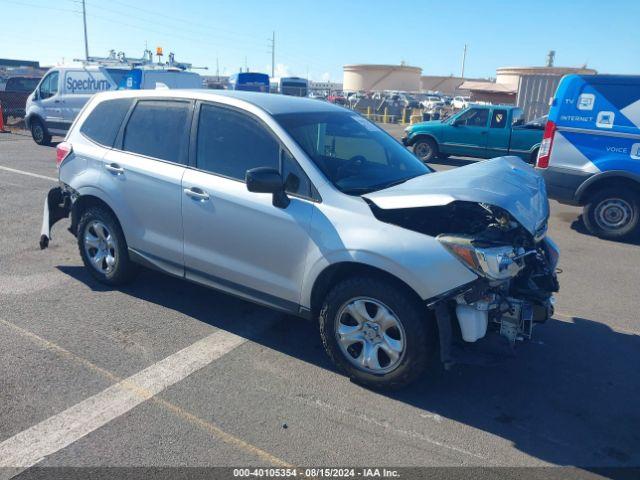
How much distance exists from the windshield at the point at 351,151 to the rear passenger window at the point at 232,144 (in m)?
0.21

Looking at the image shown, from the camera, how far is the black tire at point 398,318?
10.9ft

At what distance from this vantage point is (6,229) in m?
7.02

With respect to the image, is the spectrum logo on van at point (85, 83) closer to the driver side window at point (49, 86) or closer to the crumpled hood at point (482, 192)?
the driver side window at point (49, 86)

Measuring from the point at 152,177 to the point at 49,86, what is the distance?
1376 cm

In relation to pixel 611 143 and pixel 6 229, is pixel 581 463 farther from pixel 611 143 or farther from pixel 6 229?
pixel 6 229

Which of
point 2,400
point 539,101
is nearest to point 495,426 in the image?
point 2,400

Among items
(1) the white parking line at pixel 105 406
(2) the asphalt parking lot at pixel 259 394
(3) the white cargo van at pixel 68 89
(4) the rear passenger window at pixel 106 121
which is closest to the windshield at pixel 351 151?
(2) the asphalt parking lot at pixel 259 394

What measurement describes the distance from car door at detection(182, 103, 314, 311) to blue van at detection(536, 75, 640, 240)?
5.39 metres

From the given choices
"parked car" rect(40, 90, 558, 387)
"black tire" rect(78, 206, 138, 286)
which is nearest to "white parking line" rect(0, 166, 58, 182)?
"black tire" rect(78, 206, 138, 286)

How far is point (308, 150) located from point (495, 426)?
221 cm

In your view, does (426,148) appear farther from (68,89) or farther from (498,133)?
(68,89)

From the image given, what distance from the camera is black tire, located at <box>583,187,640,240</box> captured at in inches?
296

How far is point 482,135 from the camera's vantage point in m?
14.6

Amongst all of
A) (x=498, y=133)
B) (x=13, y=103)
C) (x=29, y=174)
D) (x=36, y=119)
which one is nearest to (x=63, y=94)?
(x=36, y=119)
